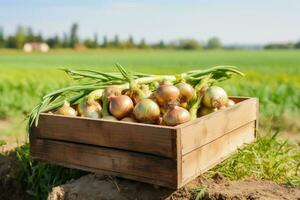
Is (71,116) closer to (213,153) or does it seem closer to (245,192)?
(213,153)

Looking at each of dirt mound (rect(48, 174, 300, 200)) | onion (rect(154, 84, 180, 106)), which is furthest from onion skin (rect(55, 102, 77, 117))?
onion (rect(154, 84, 180, 106))

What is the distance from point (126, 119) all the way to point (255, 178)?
918 millimetres

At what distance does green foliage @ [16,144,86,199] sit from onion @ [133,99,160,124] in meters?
0.79

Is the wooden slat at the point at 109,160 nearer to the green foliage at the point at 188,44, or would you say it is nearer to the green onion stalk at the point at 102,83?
the green onion stalk at the point at 102,83

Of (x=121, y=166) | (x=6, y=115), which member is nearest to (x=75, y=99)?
(x=121, y=166)

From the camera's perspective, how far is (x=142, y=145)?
2.48 m

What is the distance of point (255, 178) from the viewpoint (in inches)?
111

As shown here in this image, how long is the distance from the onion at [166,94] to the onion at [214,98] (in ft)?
0.75

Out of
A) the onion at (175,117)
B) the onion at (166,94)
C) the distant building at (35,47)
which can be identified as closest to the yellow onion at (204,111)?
the onion at (166,94)

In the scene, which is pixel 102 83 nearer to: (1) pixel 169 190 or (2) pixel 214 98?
(2) pixel 214 98

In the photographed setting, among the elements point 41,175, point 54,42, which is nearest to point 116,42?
point 54,42

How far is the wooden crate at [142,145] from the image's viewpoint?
7.85ft

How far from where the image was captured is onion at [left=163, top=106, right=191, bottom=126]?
2.53 m

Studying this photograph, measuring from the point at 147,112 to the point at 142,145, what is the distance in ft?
0.81
